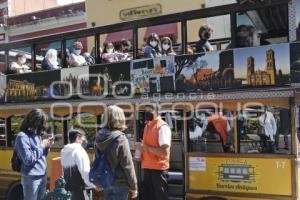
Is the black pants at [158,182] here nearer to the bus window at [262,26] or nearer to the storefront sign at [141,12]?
the bus window at [262,26]

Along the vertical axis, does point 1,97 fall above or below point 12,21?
below

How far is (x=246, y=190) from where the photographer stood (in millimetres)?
6402

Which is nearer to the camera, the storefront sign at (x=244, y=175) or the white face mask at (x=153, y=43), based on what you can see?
the storefront sign at (x=244, y=175)

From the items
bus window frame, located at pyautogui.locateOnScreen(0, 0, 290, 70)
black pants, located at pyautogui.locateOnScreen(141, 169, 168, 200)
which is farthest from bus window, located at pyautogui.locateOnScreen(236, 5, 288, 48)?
black pants, located at pyautogui.locateOnScreen(141, 169, 168, 200)

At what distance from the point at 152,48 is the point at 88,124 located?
68.1 inches

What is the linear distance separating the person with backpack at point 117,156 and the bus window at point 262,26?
7.70 feet

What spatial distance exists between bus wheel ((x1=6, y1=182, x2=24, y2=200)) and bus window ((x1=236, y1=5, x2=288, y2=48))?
16.0ft

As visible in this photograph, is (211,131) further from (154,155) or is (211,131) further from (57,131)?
(57,131)

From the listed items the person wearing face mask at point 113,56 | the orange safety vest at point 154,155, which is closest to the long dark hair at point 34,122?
the orange safety vest at point 154,155

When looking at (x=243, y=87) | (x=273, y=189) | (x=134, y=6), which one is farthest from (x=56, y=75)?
(x=134, y=6)

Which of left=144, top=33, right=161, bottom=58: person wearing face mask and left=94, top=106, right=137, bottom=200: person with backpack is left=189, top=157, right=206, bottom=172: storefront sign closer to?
left=144, top=33, right=161, bottom=58: person wearing face mask

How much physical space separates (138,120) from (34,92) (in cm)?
240

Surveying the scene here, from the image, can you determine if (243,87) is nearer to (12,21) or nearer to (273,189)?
(273,189)

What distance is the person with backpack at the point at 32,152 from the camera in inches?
223
